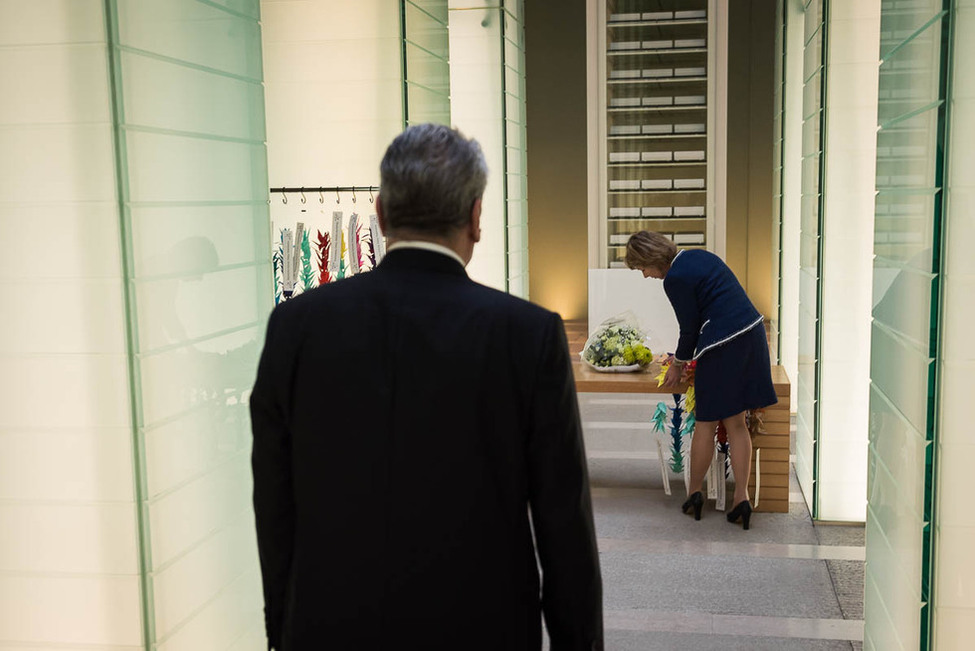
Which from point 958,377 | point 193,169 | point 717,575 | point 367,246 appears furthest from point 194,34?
point 717,575

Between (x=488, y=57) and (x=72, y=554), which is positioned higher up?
(x=488, y=57)

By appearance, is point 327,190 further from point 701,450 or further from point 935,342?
point 935,342

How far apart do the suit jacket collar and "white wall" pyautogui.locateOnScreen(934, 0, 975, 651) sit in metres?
1.24

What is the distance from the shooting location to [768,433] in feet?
17.2

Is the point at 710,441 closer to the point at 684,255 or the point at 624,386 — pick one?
the point at 624,386

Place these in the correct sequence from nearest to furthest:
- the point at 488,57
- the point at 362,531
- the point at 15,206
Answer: the point at 362,531
the point at 15,206
the point at 488,57

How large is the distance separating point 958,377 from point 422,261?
4.41ft

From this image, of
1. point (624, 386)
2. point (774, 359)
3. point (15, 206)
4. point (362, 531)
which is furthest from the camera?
point (774, 359)

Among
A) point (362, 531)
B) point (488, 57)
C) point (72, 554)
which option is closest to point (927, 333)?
point (362, 531)

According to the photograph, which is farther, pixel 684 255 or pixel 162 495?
pixel 684 255

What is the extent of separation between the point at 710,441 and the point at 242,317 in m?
2.83

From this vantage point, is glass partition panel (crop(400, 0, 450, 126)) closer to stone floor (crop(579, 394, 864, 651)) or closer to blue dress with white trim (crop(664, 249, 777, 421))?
blue dress with white trim (crop(664, 249, 777, 421))

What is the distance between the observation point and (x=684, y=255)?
4.93 m

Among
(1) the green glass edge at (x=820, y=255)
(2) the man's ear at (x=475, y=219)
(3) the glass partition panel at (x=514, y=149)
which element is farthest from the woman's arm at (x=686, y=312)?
(2) the man's ear at (x=475, y=219)
